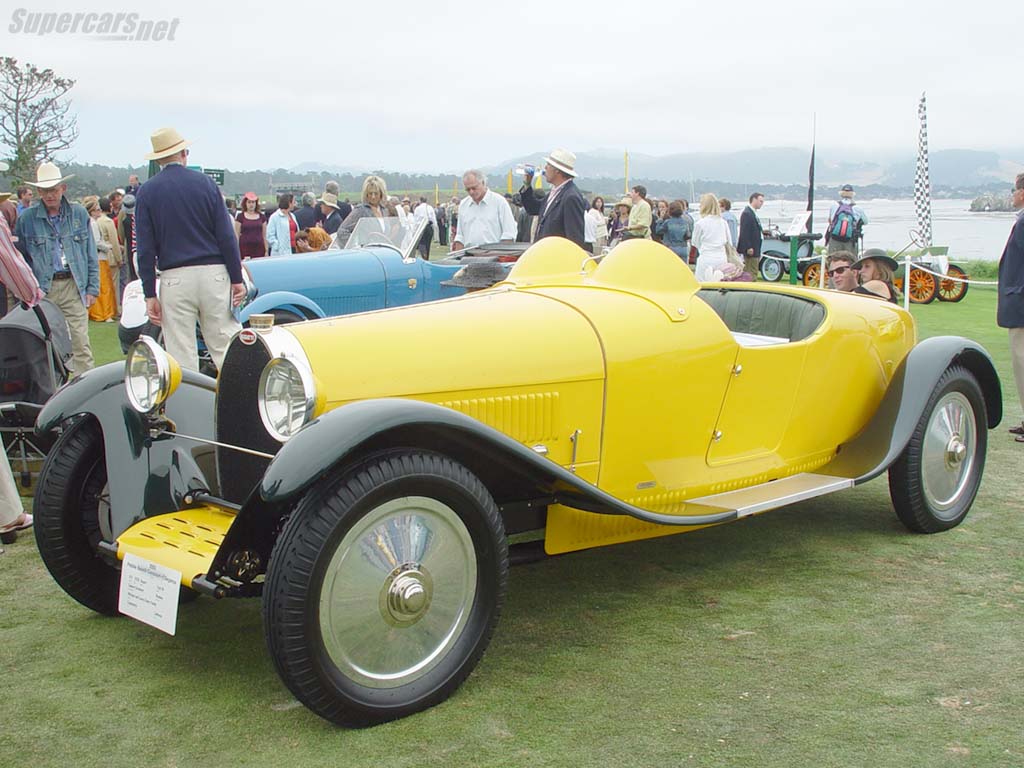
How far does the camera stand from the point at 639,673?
3.06 meters

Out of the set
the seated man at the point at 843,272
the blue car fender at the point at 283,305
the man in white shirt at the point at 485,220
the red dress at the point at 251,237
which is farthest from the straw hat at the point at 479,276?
the red dress at the point at 251,237

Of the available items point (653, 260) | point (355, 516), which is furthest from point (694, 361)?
point (355, 516)

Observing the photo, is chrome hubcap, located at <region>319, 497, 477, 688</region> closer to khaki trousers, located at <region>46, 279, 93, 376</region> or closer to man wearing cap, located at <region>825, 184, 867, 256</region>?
khaki trousers, located at <region>46, 279, 93, 376</region>

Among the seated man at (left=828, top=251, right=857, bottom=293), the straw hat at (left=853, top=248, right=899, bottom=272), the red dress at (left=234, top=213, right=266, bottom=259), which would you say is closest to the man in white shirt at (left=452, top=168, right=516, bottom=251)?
the red dress at (left=234, top=213, right=266, bottom=259)

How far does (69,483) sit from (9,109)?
652 inches

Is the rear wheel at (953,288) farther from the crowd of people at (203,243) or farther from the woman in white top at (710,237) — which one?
the woman in white top at (710,237)

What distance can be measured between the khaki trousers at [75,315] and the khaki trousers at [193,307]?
7.86ft

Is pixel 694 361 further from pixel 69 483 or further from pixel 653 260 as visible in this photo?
pixel 69 483

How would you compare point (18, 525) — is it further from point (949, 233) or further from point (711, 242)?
point (949, 233)

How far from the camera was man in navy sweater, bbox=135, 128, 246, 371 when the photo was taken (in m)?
5.54

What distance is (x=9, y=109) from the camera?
1712 cm

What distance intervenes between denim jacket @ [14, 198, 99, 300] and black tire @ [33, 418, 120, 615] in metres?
4.60

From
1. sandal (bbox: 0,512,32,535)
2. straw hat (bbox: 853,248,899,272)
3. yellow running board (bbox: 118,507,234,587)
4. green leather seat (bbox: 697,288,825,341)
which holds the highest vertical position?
straw hat (bbox: 853,248,899,272)

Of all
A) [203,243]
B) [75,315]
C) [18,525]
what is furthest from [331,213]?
[18,525]
